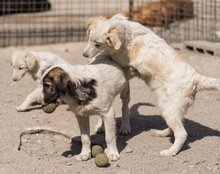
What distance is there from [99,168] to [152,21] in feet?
22.6

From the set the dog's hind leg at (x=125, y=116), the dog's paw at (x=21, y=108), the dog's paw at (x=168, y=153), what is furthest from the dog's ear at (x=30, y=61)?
the dog's paw at (x=168, y=153)

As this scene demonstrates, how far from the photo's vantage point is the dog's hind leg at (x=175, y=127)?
6.06 m

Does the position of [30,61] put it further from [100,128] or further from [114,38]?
[114,38]

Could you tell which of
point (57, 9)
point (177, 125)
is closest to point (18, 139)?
point (177, 125)

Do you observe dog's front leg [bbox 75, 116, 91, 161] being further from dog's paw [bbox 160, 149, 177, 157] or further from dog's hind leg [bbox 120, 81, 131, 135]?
dog's hind leg [bbox 120, 81, 131, 135]

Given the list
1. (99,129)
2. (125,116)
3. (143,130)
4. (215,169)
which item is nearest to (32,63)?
(99,129)

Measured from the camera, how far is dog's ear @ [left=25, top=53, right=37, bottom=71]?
7.72m

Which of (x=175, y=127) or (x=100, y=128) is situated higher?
(x=175, y=127)

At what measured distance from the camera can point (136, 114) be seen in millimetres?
7531

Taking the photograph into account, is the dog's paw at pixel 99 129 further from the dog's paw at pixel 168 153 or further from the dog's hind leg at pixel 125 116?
the dog's paw at pixel 168 153

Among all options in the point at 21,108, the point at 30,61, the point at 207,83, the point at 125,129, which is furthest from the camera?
the point at 30,61

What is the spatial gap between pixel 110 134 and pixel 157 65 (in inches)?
35.2

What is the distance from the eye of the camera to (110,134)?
5.90 m

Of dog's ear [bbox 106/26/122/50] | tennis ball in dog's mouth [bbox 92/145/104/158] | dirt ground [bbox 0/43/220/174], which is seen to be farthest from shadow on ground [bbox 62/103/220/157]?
dog's ear [bbox 106/26/122/50]
